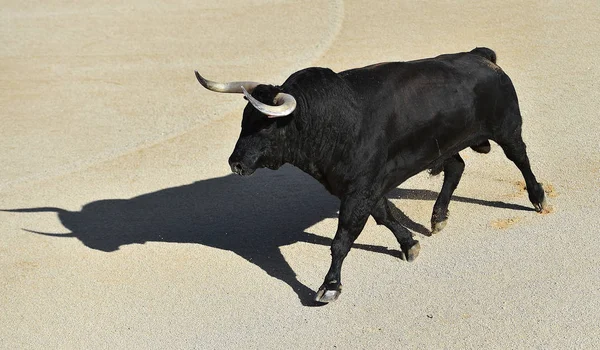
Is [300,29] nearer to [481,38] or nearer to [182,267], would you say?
[481,38]

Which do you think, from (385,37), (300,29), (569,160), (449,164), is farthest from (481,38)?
(449,164)

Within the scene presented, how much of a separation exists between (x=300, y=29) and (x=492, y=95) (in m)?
7.32

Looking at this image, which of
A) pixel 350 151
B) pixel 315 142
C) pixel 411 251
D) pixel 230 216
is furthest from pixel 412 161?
pixel 230 216

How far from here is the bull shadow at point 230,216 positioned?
33.0 feet

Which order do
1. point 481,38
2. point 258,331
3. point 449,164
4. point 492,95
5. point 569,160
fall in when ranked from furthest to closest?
1. point 481,38
2. point 569,160
3. point 449,164
4. point 492,95
5. point 258,331

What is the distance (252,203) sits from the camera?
11031 mm

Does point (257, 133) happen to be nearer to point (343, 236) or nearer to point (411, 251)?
point (343, 236)

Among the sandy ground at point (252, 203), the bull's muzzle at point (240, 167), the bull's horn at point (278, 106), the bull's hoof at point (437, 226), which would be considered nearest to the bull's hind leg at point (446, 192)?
the bull's hoof at point (437, 226)

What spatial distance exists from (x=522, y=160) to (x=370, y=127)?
2063 millimetres

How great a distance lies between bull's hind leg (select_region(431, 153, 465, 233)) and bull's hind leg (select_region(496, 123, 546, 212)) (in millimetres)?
523

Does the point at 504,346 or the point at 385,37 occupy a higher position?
the point at 504,346

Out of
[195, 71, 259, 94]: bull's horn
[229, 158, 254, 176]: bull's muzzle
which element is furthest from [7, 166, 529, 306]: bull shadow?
[195, 71, 259, 94]: bull's horn

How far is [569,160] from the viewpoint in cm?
1127

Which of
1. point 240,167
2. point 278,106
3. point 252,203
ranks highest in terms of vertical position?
point 278,106
